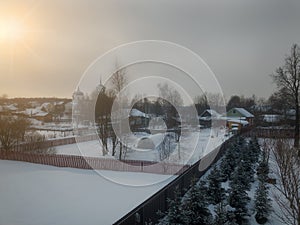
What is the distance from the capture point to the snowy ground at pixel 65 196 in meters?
6.34

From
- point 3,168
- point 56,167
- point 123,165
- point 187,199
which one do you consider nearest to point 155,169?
point 123,165

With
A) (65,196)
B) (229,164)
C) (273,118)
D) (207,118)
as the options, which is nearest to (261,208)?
(229,164)

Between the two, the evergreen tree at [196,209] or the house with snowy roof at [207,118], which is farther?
the house with snowy roof at [207,118]

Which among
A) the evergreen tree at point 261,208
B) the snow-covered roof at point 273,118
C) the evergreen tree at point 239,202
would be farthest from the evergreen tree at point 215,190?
the snow-covered roof at point 273,118

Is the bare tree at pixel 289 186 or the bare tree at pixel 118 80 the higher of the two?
the bare tree at pixel 118 80

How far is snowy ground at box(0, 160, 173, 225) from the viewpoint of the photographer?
6.34 meters

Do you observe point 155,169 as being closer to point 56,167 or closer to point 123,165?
point 123,165

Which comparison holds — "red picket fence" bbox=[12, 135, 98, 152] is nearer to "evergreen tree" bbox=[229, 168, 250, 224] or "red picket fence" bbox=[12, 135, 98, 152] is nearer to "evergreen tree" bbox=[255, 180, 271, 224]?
"evergreen tree" bbox=[229, 168, 250, 224]

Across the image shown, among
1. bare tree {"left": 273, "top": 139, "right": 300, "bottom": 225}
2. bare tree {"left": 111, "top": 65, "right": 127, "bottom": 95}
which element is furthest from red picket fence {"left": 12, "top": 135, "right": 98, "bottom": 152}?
bare tree {"left": 273, "top": 139, "right": 300, "bottom": 225}

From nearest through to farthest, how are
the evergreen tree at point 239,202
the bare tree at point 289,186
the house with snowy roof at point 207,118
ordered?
the bare tree at point 289,186 → the evergreen tree at point 239,202 → the house with snowy roof at point 207,118

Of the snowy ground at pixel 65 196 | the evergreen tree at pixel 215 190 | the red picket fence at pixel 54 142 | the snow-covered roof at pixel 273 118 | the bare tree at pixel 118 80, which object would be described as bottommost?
the snowy ground at pixel 65 196

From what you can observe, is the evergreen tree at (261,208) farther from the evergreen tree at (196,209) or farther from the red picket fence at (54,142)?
the red picket fence at (54,142)

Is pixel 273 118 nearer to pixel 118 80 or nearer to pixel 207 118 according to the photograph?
pixel 207 118

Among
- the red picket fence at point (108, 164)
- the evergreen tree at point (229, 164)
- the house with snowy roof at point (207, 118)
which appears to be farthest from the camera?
the house with snowy roof at point (207, 118)
